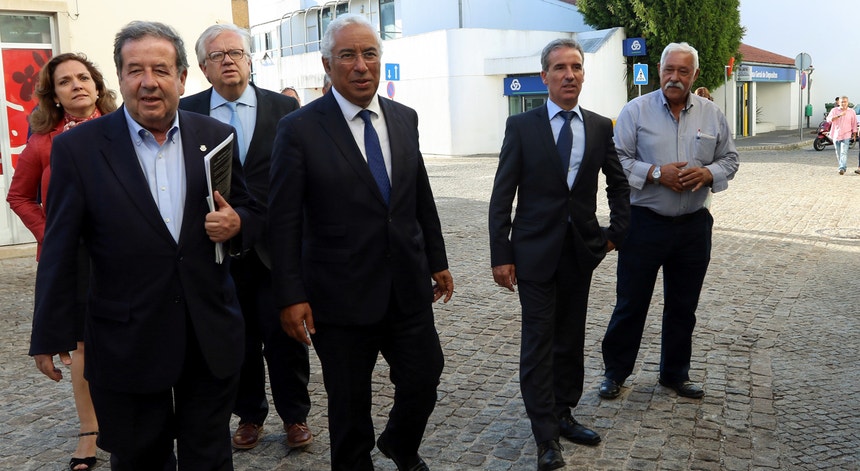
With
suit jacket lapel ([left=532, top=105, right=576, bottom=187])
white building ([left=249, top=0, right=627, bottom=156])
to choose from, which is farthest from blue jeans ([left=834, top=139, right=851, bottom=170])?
suit jacket lapel ([left=532, top=105, right=576, bottom=187])

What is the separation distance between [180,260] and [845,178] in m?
20.2

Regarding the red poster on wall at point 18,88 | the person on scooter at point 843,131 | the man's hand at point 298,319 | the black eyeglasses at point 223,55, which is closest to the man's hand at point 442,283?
the man's hand at point 298,319

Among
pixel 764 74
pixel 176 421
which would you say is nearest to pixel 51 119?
pixel 176 421

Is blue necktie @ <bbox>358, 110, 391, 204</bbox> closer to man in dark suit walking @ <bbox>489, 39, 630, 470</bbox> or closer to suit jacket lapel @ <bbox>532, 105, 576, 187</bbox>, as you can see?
man in dark suit walking @ <bbox>489, 39, 630, 470</bbox>

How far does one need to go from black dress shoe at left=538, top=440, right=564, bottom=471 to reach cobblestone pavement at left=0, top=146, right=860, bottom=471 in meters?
0.13

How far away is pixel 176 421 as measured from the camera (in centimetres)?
346

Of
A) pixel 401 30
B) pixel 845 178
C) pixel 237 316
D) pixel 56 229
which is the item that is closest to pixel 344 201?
pixel 237 316

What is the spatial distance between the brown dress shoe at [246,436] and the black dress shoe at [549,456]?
5.11ft

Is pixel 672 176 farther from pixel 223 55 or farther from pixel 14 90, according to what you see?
pixel 14 90

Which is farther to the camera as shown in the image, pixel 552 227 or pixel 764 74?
pixel 764 74

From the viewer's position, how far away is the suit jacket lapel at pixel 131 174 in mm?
3236

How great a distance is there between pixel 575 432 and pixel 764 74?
144 feet

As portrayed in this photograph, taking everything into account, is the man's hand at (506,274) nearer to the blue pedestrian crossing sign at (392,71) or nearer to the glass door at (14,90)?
the glass door at (14,90)

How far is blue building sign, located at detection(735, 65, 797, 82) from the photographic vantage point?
42.8 metres
